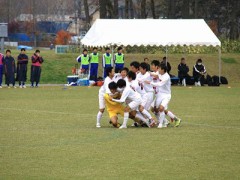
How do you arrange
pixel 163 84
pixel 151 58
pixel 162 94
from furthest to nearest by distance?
pixel 151 58 → pixel 162 94 → pixel 163 84

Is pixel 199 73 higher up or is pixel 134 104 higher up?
pixel 134 104

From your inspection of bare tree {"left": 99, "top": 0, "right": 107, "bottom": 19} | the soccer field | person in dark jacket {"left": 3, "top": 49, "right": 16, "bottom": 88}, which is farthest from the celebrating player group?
bare tree {"left": 99, "top": 0, "right": 107, "bottom": 19}

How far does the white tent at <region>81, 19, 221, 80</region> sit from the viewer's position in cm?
4253

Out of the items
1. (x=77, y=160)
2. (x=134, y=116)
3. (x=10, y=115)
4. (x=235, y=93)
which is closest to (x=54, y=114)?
(x=10, y=115)

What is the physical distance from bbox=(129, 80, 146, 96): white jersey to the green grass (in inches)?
1076

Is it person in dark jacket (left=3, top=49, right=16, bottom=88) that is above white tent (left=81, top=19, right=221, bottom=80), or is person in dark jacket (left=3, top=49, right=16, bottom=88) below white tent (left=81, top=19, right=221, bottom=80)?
below

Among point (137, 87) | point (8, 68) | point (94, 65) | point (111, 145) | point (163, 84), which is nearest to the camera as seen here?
point (111, 145)

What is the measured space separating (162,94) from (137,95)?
42.2 inches

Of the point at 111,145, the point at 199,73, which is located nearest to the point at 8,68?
the point at 199,73

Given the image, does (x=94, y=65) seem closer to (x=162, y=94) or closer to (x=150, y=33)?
(x=150, y=33)

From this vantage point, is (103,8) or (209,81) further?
(103,8)

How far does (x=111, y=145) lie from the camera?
56.9 ft

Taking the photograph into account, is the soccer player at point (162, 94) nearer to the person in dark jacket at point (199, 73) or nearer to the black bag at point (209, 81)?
the person in dark jacket at point (199, 73)

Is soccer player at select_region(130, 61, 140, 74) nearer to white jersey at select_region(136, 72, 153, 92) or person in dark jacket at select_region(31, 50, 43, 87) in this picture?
white jersey at select_region(136, 72, 153, 92)
